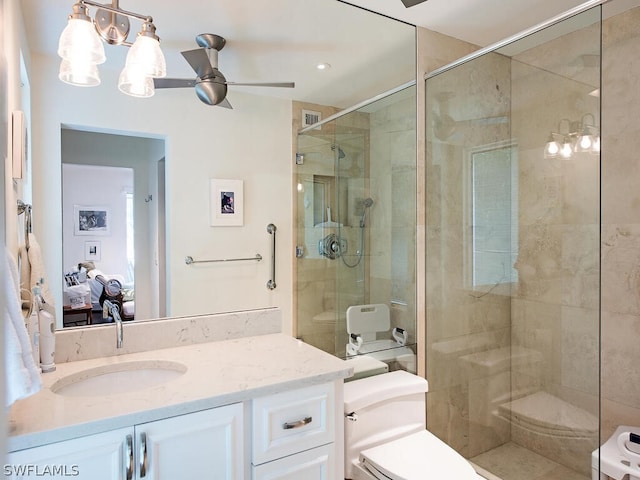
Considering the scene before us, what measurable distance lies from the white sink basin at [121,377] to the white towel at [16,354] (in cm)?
41

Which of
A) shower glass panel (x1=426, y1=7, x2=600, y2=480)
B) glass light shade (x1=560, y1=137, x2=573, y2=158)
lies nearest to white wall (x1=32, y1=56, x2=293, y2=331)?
shower glass panel (x1=426, y1=7, x2=600, y2=480)

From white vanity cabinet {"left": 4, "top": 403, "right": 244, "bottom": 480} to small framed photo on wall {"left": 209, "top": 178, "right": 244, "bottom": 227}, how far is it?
32.9 inches

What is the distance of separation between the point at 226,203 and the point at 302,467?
3.57 feet

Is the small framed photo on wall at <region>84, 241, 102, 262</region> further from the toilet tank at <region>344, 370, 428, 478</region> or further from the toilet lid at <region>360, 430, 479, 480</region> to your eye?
the toilet lid at <region>360, 430, 479, 480</region>

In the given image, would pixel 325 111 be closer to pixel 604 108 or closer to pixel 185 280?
pixel 185 280

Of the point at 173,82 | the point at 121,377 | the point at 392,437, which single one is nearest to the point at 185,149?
the point at 173,82

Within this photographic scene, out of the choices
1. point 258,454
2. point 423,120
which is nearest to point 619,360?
point 423,120

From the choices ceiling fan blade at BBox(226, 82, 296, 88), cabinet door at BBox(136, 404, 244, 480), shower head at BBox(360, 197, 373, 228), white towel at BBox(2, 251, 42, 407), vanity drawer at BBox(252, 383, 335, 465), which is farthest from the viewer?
shower head at BBox(360, 197, 373, 228)

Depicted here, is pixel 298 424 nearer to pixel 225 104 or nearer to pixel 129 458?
pixel 129 458

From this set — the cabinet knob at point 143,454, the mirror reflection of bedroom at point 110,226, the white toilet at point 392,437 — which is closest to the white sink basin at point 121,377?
the mirror reflection of bedroom at point 110,226

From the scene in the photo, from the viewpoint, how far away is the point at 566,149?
83.4 inches

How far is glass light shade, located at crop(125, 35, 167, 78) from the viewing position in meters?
1.45

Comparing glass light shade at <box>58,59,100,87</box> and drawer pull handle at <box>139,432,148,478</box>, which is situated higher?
glass light shade at <box>58,59,100,87</box>

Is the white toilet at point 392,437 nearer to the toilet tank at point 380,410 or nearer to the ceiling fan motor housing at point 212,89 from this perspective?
the toilet tank at point 380,410
